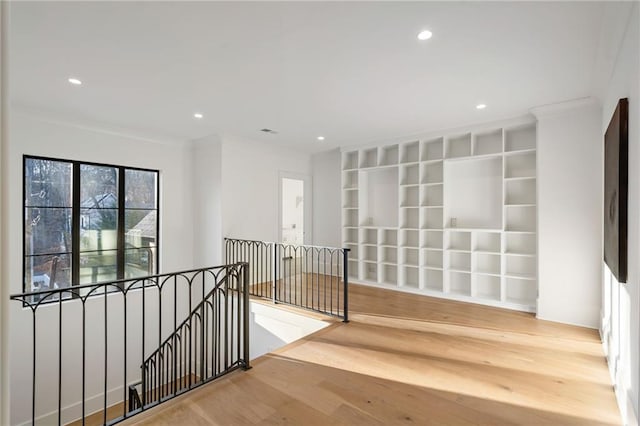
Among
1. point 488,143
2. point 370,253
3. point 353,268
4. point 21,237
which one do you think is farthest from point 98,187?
point 488,143

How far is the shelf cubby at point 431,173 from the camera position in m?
5.04

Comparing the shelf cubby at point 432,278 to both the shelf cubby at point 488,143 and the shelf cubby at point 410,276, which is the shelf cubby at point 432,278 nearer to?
the shelf cubby at point 410,276

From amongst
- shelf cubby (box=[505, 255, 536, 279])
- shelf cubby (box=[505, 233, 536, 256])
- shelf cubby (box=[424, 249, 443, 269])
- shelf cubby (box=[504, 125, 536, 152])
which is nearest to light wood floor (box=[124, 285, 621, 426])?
shelf cubby (box=[505, 255, 536, 279])

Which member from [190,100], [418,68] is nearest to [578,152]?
[418,68]

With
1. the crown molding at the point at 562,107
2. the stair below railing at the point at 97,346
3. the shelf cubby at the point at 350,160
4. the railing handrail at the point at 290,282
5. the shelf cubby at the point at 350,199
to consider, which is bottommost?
the stair below railing at the point at 97,346

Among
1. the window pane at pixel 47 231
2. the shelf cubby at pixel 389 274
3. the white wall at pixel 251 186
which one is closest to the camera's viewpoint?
the window pane at pixel 47 231

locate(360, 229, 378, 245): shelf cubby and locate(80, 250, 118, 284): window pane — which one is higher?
locate(360, 229, 378, 245): shelf cubby

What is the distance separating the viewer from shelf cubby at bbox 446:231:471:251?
15.8 ft

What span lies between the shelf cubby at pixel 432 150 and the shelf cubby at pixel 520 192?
111 cm

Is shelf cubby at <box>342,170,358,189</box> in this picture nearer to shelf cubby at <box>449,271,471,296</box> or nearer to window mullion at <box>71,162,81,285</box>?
shelf cubby at <box>449,271,471,296</box>

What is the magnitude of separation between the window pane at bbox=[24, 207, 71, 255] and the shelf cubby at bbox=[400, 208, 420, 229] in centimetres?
491

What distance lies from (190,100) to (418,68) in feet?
8.04

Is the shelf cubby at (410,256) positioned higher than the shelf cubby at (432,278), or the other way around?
the shelf cubby at (410,256)

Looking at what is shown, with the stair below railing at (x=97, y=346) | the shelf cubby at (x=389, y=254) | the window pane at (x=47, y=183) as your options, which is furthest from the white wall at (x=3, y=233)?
the shelf cubby at (x=389, y=254)
